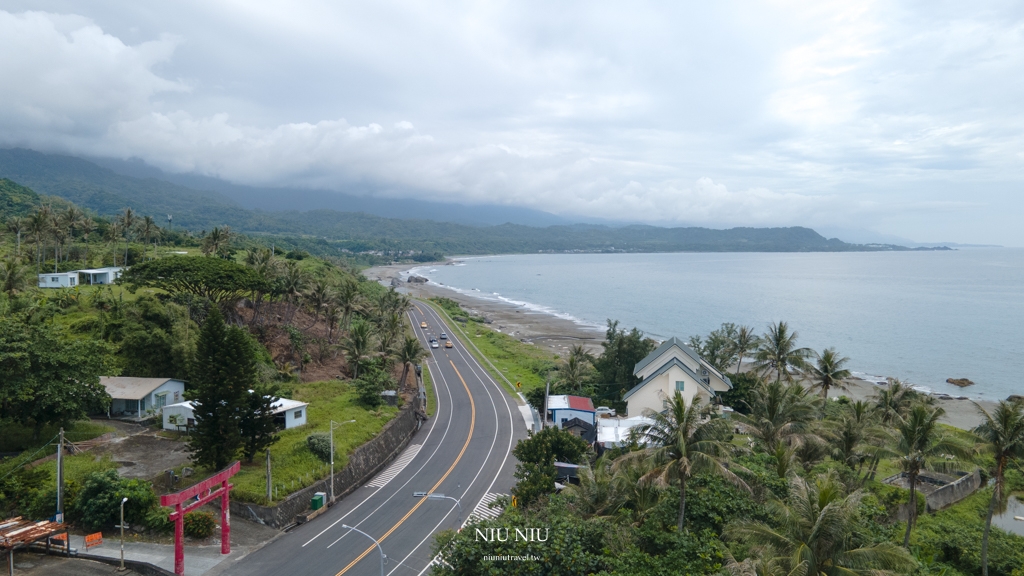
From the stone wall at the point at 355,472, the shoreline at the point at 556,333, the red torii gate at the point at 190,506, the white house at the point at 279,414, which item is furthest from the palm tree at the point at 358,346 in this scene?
the shoreline at the point at 556,333

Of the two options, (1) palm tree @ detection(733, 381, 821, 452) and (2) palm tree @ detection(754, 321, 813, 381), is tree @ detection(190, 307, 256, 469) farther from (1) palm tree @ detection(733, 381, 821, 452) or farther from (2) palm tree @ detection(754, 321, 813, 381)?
(2) palm tree @ detection(754, 321, 813, 381)

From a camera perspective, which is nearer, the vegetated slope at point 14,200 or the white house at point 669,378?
the white house at point 669,378

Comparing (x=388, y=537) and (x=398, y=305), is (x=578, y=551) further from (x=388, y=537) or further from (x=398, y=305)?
(x=398, y=305)

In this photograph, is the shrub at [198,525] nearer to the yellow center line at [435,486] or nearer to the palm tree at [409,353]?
the yellow center line at [435,486]

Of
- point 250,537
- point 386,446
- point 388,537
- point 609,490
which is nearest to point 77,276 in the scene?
point 386,446

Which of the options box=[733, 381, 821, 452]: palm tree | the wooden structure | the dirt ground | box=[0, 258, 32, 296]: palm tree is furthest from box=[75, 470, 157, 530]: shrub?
box=[0, 258, 32, 296]: palm tree
